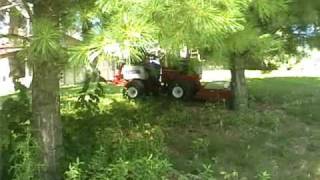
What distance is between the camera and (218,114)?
820 cm

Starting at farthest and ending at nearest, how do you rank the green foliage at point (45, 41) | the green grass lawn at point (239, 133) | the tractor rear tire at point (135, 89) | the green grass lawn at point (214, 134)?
the tractor rear tire at point (135, 89)
the green grass lawn at point (239, 133)
the green grass lawn at point (214, 134)
the green foliage at point (45, 41)

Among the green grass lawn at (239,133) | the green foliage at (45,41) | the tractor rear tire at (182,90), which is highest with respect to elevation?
the green foliage at (45,41)

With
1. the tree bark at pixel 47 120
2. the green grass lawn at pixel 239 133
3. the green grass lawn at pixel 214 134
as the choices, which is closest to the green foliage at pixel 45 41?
the tree bark at pixel 47 120

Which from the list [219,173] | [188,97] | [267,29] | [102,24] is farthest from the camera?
[188,97]

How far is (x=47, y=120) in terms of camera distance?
4238mm

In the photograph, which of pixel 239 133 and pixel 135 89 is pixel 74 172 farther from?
pixel 135 89

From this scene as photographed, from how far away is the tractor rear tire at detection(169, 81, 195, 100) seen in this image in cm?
971

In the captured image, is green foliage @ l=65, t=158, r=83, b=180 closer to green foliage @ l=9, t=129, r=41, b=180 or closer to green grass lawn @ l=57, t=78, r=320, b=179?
green foliage @ l=9, t=129, r=41, b=180

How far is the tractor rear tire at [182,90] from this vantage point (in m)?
9.71

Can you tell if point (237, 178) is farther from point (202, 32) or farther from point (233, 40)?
point (202, 32)

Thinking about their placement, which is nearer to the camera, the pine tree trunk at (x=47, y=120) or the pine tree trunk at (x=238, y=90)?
the pine tree trunk at (x=47, y=120)

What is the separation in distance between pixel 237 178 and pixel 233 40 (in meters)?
2.19

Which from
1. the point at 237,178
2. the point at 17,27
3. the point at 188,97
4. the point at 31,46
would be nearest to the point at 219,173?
the point at 237,178

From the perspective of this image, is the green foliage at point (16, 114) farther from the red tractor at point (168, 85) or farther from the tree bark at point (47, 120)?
the red tractor at point (168, 85)
